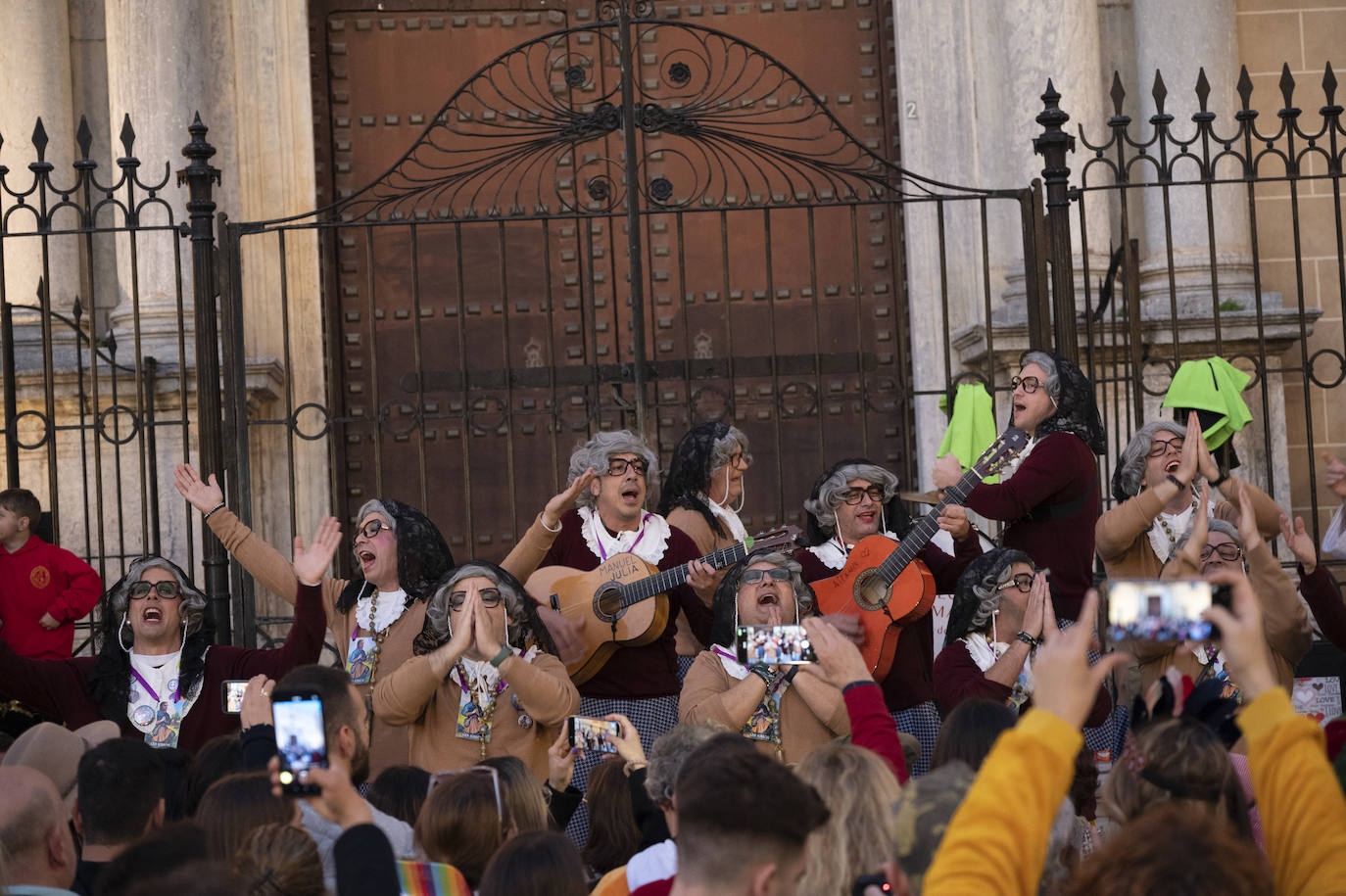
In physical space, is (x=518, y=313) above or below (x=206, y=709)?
above

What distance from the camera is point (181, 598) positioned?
622cm

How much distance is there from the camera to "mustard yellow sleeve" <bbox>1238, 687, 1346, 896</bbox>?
2.71 m

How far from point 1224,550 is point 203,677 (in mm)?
3654

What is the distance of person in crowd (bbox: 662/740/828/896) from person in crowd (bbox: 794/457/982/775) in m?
3.37

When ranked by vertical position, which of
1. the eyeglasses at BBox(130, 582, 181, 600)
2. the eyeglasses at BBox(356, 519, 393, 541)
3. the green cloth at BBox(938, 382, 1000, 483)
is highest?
the green cloth at BBox(938, 382, 1000, 483)

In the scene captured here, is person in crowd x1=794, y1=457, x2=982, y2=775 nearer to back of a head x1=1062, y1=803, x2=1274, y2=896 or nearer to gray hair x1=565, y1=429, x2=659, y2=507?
gray hair x1=565, y1=429, x2=659, y2=507

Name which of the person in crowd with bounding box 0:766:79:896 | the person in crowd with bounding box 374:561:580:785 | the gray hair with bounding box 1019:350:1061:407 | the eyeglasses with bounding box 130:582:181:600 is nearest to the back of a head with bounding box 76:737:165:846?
the person in crowd with bounding box 0:766:79:896

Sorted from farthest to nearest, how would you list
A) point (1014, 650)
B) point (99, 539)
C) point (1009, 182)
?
1. point (1009, 182)
2. point (99, 539)
3. point (1014, 650)

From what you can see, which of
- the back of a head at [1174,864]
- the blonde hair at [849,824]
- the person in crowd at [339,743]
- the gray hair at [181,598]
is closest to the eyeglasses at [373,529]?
the gray hair at [181,598]

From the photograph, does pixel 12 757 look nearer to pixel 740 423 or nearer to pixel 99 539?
pixel 99 539

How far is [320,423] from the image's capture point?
1016 centimetres

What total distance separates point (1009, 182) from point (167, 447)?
4917 mm

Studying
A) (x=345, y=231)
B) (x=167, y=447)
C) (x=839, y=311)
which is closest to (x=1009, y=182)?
(x=839, y=311)

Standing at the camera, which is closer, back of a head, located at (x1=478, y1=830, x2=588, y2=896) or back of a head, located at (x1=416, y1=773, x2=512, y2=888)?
back of a head, located at (x1=478, y1=830, x2=588, y2=896)
